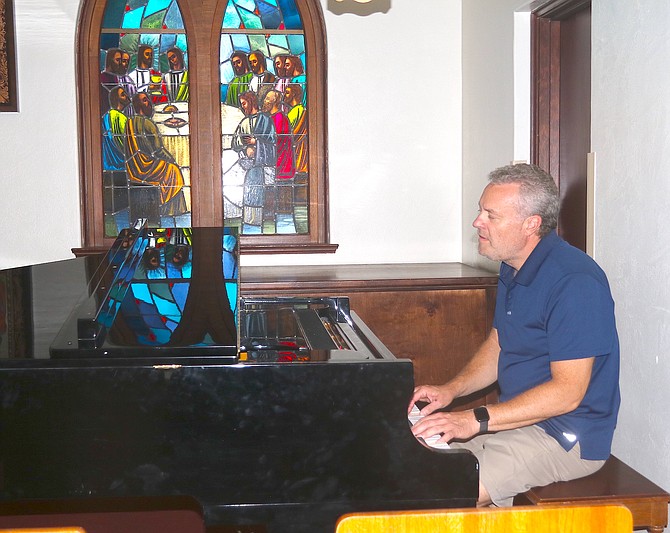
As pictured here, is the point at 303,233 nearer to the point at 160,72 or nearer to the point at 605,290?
the point at 160,72

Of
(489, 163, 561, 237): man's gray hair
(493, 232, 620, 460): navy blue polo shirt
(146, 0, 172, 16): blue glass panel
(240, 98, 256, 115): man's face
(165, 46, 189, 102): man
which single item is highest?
(146, 0, 172, 16): blue glass panel

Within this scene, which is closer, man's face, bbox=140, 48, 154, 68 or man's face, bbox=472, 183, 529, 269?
man's face, bbox=472, 183, 529, 269

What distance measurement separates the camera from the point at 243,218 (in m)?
5.04

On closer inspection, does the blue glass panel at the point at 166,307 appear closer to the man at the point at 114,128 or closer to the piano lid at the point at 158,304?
the piano lid at the point at 158,304

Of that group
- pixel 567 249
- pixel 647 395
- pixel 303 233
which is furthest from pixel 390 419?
pixel 303 233

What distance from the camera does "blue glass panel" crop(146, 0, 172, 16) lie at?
4902mm

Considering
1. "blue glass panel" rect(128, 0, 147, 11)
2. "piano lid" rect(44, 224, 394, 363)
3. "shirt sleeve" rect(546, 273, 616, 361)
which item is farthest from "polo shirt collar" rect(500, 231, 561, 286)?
"blue glass panel" rect(128, 0, 147, 11)

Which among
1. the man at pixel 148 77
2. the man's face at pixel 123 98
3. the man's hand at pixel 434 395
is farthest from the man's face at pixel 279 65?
the man's hand at pixel 434 395

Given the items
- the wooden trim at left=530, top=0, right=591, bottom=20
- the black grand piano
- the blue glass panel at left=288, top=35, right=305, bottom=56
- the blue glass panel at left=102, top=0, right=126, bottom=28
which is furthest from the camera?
the blue glass panel at left=288, top=35, right=305, bottom=56

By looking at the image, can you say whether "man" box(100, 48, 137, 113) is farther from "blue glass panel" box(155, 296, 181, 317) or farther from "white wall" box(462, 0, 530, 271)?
"blue glass panel" box(155, 296, 181, 317)

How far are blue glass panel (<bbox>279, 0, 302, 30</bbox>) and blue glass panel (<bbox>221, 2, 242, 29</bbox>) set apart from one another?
26 cm

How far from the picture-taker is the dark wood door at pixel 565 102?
12.2 feet

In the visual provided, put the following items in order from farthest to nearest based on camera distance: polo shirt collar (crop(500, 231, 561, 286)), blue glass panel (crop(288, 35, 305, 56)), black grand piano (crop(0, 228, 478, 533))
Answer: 1. blue glass panel (crop(288, 35, 305, 56))
2. polo shirt collar (crop(500, 231, 561, 286))
3. black grand piano (crop(0, 228, 478, 533))

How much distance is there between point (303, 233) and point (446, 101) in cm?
112
